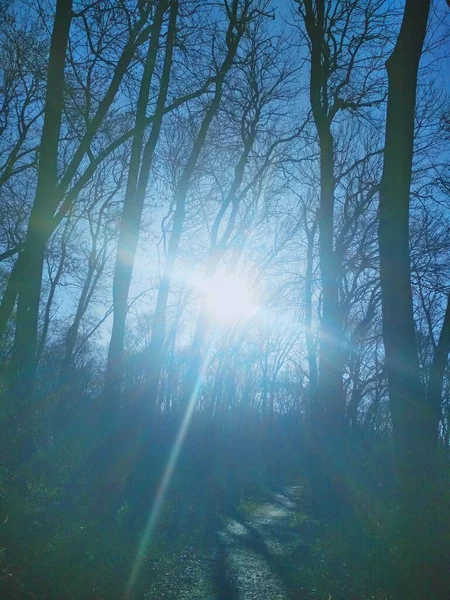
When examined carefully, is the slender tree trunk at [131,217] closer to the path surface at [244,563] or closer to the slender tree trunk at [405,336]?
the path surface at [244,563]

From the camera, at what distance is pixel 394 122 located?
763 cm

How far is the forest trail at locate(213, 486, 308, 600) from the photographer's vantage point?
6.70m

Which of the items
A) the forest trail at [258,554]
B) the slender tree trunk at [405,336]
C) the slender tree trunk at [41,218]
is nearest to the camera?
the slender tree trunk at [405,336]

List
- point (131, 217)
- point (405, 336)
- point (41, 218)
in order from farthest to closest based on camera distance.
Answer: point (131, 217) < point (41, 218) < point (405, 336)

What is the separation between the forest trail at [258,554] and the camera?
264 inches

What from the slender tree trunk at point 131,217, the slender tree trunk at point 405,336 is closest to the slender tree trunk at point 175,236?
the slender tree trunk at point 131,217

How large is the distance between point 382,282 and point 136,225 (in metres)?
7.94

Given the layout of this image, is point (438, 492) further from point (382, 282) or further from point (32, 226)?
point (32, 226)

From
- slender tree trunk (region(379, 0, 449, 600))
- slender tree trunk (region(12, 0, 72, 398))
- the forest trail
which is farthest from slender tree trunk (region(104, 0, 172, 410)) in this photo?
slender tree trunk (region(379, 0, 449, 600))

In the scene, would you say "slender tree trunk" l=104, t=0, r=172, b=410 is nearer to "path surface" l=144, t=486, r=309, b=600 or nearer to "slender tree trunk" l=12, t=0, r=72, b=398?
"slender tree trunk" l=12, t=0, r=72, b=398

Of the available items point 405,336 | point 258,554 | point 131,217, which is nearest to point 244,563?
point 258,554

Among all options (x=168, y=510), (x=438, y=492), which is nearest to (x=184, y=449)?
(x=168, y=510)

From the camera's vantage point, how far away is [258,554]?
874 centimetres

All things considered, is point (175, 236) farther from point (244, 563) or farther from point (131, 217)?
point (244, 563)
